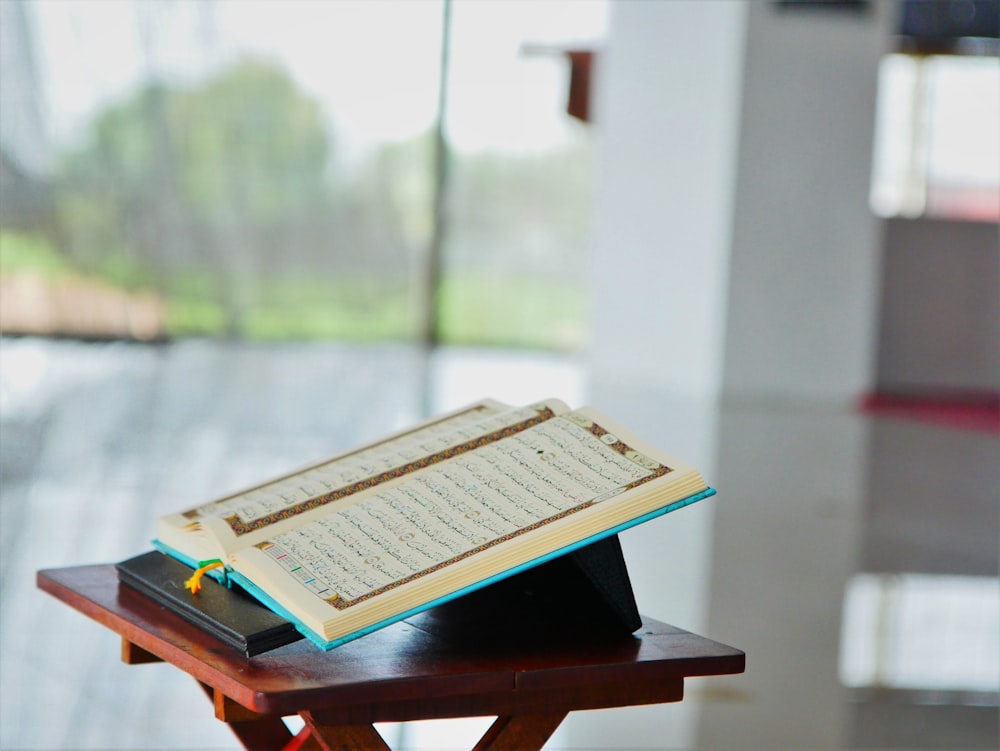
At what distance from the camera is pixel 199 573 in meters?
0.73

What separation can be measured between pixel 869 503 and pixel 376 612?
2595mm

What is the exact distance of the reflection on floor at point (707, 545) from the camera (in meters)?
1.49

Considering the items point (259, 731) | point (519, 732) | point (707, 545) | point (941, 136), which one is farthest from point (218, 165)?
point (519, 732)

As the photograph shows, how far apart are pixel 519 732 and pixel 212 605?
0.18 metres

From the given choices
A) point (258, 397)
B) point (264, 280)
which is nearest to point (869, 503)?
point (258, 397)

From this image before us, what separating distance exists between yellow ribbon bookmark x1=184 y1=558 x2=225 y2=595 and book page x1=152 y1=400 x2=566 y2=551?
0.07ft

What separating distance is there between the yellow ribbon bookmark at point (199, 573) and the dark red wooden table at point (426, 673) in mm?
19

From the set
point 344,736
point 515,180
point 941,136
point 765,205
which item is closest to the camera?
point 344,736

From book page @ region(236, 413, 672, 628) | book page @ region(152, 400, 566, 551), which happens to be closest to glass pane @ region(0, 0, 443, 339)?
book page @ region(152, 400, 566, 551)

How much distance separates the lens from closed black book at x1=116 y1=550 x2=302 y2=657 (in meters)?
0.65

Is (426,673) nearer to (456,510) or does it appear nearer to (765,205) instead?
(456,510)

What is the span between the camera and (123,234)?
14.1 ft

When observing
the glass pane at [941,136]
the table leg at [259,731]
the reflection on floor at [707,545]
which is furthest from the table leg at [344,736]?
the glass pane at [941,136]

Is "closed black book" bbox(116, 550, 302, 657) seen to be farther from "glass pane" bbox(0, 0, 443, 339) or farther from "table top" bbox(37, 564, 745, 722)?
"glass pane" bbox(0, 0, 443, 339)
